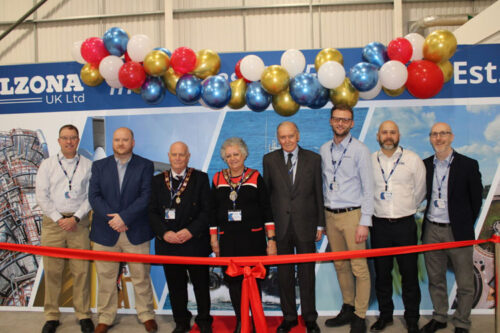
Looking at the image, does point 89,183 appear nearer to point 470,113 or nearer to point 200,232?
point 200,232

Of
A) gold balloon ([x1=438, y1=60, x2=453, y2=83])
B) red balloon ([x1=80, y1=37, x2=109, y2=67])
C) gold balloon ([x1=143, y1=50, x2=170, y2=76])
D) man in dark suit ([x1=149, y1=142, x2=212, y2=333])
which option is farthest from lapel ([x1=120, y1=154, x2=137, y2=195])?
gold balloon ([x1=438, y1=60, x2=453, y2=83])

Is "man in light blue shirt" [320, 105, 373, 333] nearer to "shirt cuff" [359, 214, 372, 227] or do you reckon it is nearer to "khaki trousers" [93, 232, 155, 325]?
"shirt cuff" [359, 214, 372, 227]

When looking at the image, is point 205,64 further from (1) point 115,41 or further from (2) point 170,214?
(2) point 170,214

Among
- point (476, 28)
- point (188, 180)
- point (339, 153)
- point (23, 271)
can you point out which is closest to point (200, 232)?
point (188, 180)

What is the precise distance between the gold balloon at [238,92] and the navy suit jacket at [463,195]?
5.91 ft

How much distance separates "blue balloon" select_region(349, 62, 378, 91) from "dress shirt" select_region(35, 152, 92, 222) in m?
2.41

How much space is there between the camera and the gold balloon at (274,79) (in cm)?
310

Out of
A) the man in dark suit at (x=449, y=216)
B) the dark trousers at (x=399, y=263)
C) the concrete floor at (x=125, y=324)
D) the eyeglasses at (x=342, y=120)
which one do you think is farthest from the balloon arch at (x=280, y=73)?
the concrete floor at (x=125, y=324)

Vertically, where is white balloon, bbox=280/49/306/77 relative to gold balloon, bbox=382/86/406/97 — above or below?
above

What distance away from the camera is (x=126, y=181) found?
3.21 m

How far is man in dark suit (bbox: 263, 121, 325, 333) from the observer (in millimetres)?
3014

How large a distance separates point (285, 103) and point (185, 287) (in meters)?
1.74

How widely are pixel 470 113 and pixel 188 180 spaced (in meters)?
2.67

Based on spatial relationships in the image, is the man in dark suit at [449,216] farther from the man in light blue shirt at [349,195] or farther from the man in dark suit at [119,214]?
the man in dark suit at [119,214]
